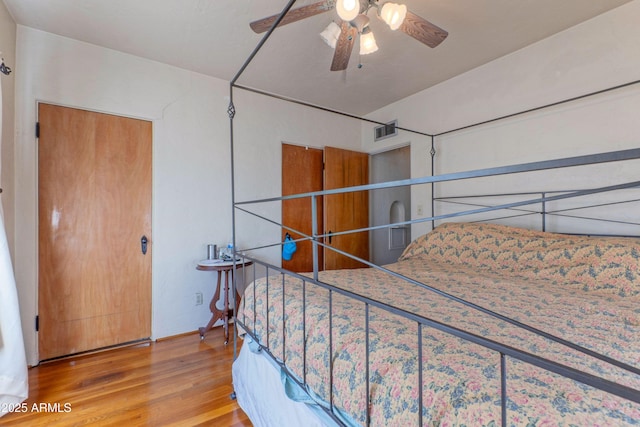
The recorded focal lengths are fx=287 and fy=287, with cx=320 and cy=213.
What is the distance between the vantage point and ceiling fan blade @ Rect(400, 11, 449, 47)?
1584 millimetres

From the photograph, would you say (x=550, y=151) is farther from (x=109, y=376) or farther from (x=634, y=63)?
(x=109, y=376)

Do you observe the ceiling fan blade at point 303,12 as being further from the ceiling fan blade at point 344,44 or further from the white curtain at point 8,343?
the white curtain at point 8,343

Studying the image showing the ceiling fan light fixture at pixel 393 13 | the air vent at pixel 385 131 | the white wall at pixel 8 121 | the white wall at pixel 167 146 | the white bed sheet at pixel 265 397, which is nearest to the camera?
the white bed sheet at pixel 265 397

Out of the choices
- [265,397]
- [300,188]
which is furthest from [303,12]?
[300,188]

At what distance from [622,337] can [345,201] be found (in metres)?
2.79

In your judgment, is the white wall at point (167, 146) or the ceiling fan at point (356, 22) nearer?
the ceiling fan at point (356, 22)

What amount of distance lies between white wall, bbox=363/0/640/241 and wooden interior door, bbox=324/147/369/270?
0.87 metres

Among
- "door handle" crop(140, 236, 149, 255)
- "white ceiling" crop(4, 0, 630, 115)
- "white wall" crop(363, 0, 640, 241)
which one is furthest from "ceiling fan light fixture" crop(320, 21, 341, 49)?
"door handle" crop(140, 236, 149, 255)

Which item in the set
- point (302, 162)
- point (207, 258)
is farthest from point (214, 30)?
point (207, 258)

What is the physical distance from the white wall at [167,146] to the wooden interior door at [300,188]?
18 cm

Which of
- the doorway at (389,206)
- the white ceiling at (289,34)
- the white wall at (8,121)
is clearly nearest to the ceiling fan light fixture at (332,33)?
the white ceiling at (289,34)

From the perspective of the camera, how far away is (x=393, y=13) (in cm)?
149

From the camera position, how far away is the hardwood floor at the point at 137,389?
1562 millimetres

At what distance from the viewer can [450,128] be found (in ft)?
9.55
